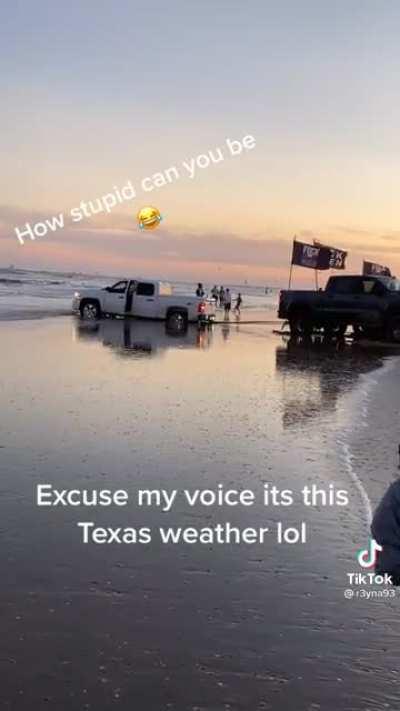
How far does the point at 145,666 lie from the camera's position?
386cm

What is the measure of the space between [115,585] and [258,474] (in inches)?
119

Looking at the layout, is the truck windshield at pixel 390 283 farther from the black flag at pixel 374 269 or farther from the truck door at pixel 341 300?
the black flag at pixel 374 269

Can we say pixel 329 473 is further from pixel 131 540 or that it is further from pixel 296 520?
pixel 131 540

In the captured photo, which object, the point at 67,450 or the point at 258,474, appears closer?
the point at 258,474

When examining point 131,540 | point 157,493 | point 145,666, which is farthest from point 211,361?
point 145,666

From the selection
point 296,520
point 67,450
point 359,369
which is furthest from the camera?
point 359,369

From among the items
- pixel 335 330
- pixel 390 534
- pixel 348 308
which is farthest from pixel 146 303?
pixel 390 534

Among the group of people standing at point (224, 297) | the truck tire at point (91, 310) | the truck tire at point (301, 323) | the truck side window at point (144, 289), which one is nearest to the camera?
the truck tire at point (301, 323)

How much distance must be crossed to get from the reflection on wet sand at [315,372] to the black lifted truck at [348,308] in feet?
6.76

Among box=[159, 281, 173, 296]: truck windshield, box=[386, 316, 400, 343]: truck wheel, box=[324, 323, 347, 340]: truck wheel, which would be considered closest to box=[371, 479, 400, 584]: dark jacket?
box=[386, 316, 400, 343]: truck wheel

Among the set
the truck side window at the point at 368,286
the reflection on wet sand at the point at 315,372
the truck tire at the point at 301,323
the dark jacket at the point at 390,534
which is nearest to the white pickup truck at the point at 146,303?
the truck tire at the point at 301,323

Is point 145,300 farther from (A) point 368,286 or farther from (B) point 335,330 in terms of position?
(A) point 368,286

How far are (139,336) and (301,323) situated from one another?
23.9 feet

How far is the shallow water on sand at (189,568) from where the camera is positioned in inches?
147
